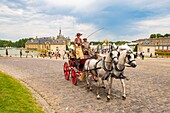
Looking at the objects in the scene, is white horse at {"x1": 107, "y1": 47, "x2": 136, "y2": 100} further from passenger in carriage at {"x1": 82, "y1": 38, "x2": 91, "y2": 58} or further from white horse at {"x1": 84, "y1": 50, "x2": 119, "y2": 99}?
passenger in carriage at {"x1": 82, "y1": 38, "x2": 91, "y2": 58}

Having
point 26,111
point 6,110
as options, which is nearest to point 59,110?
point 26,111

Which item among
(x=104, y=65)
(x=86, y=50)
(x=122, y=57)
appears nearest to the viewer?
(x=122, y=57)

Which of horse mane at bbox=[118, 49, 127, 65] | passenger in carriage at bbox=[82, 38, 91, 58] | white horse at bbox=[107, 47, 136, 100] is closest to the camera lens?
white horse at bbox=[107, 47, 136, 100]

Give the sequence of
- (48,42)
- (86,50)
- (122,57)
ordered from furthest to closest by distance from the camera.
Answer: (48,42) → (86,50) → (122,57)

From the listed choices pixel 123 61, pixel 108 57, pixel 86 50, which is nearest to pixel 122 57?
pixel 123 61

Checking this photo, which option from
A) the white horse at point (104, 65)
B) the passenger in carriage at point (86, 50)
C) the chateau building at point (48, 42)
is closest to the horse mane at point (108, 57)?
the white horse at point (104, 65)

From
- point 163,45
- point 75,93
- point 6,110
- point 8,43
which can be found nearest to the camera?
point 6,110

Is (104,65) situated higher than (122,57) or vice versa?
(122,57)

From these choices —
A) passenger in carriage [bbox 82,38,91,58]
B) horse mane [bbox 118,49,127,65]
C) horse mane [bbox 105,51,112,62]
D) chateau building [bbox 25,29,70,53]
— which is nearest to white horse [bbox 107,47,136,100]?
horse mane [bbox 118,49,127,65]

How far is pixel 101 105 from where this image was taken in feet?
23.8

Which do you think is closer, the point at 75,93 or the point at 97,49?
the point at 75,93

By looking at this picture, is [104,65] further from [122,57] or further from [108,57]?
[122,57]

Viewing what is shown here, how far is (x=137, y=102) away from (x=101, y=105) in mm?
1402

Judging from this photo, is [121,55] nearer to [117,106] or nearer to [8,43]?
[117,106]
